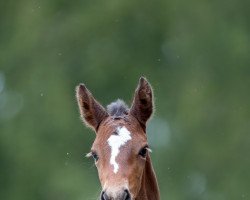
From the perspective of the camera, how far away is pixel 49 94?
33.3m

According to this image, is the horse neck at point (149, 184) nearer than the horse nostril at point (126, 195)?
No

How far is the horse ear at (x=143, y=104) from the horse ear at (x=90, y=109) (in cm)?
32

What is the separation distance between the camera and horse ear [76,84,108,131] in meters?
14.2

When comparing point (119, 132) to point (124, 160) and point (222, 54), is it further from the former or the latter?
point (222, 54)

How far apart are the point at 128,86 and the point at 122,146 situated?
18.4m

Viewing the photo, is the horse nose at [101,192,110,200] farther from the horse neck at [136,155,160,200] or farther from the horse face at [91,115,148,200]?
the horse neck at [136,155,160,200]

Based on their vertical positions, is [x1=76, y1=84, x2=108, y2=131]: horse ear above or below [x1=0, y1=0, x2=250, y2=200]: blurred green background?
below

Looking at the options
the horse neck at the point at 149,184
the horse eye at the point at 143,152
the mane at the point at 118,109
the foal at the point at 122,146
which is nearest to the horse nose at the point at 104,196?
the foal at the point at 122,146

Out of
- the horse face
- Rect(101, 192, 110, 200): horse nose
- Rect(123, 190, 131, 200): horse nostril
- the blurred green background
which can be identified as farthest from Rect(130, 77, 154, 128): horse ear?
the blurred green background

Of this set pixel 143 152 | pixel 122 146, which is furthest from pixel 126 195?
pixel 143 152

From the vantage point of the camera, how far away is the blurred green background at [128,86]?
102 ft

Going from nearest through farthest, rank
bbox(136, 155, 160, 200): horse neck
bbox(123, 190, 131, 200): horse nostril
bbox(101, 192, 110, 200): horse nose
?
bbox(101, 192, 110, 200): horse nose < bbox(123, 190, 131, 200): horse nostril < bbox(136, 155, 160, 200): horse neck

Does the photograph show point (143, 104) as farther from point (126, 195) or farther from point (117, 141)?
point (126, 195)

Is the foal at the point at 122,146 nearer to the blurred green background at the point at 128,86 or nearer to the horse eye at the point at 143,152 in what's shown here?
the horse eye at the point at 143,152
